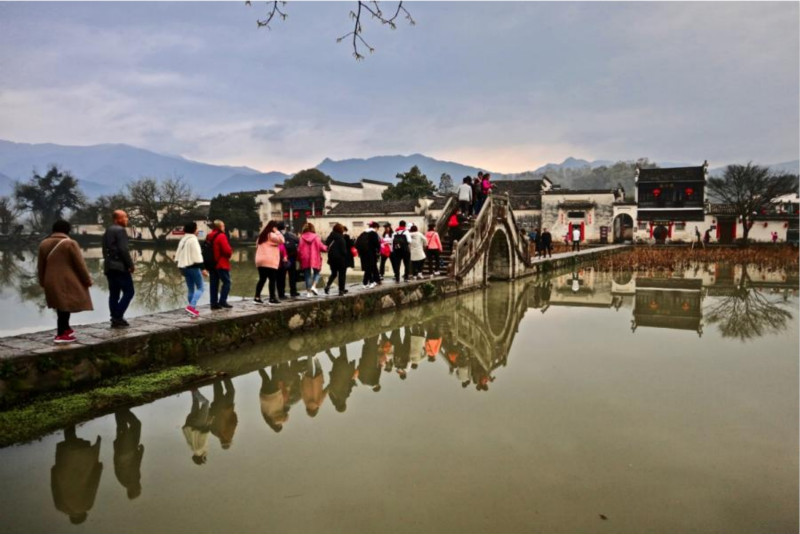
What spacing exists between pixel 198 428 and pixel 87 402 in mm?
1401

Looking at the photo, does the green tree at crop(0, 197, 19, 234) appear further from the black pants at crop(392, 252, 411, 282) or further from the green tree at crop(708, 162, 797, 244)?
the green tree at crop(708, 162, 797, 244)

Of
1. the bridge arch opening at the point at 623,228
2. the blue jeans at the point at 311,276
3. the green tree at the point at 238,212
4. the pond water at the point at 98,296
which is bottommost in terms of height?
the pond water at the point at 98,296

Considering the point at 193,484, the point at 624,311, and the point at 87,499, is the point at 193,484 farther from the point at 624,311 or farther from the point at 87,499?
the point at 624,311

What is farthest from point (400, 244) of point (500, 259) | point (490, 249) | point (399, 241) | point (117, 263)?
point (500, 259)

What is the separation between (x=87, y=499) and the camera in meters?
3.57

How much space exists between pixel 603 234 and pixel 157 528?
42.6 meters

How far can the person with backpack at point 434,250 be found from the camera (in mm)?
13727

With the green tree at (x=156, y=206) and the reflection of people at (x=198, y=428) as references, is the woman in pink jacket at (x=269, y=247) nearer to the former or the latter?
the reflection of people at (x=198, y=428)

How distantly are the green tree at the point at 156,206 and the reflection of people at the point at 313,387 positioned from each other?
1697 inches

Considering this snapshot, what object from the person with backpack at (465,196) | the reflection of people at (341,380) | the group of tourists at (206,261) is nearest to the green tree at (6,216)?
the person with backpack at (465,196)

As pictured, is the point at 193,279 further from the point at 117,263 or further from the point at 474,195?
the point at 474,195

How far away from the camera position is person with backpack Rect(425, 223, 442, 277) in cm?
1373

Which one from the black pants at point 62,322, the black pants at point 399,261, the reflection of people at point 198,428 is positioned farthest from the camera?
the black pants at point 399,261

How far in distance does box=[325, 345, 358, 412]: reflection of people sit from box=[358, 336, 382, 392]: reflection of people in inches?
4.6
